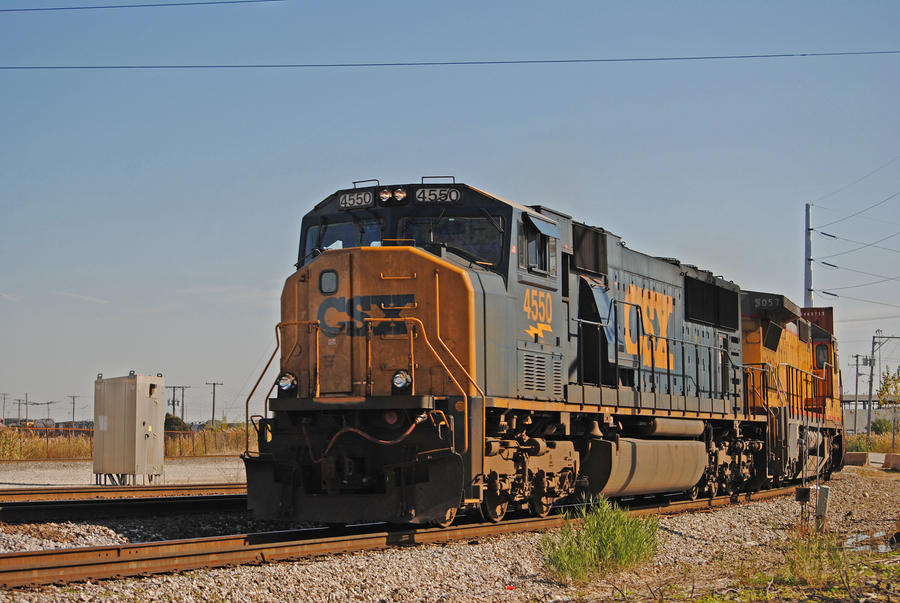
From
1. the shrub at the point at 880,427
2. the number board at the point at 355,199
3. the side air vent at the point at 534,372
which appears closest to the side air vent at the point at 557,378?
the side air vent at the point at 534,372

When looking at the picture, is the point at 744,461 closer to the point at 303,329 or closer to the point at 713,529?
the point at 713,529

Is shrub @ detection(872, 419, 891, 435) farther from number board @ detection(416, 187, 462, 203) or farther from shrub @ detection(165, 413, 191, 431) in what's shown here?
number board @ detection(416, 187, 462, 203)

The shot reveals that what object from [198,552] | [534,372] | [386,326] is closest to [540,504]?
[534,372]

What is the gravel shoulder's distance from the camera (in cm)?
687

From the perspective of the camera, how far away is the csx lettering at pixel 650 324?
1371 cm

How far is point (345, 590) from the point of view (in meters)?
7.27

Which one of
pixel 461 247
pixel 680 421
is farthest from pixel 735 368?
pixel 461 247

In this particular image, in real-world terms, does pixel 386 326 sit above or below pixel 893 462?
above

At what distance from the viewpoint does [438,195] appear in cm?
1042

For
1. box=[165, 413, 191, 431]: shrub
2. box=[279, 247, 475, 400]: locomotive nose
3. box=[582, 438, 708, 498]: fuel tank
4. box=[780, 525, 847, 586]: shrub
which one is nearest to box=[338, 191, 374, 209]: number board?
Answer: box=[279, 247, 475, 400]: locomotive nose

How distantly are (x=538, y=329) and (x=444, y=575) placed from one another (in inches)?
149

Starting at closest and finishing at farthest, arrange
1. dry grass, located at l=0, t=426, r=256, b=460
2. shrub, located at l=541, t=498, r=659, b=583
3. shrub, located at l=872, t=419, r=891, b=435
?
1. shrub, located at l=541, t=498, r=659, b=583
2. dry grass, located at l=0, t=426, r=256, b=460
3. shrub, located at l=872, t=419, r=891, b=435

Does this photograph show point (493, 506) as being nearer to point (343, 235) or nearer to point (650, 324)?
point (343, 235)

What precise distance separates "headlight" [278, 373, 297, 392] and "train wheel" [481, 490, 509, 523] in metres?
2.36
